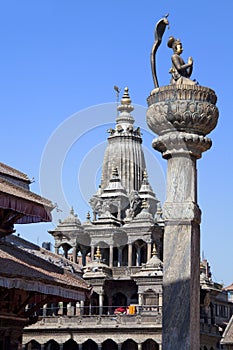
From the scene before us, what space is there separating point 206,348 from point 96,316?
30.1 ft

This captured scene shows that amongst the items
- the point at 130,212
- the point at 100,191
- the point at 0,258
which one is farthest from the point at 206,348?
the point at 0,258

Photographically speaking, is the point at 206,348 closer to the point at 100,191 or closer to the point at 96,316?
the point at 96,316

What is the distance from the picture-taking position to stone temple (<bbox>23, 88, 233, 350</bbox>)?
56781 mm

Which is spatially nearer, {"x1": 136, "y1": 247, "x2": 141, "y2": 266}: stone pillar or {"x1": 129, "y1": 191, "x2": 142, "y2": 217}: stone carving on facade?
{"x1": 136, "y1": 247, "x2": 141, "y2": 266}: stone pillar

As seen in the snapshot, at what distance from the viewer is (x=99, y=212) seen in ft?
233

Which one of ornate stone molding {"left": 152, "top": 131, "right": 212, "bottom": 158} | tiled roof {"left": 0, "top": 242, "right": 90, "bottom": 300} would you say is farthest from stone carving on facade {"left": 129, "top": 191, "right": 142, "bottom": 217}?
ornate stone molding {"left": 152, "top": 131, "right": 212, "bottom": 158}

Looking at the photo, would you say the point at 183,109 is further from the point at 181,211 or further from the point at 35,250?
the point at 35,250

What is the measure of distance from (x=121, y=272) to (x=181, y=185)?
4801 centimetres

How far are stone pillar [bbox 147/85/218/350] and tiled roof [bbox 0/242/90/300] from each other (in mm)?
5555

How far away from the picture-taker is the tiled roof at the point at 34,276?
20.9 m

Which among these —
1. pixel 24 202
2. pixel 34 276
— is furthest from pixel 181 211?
pixel 24 202

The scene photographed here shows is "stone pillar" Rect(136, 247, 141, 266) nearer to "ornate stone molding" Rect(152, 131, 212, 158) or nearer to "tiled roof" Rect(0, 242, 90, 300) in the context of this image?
"tiled roof" Rect(0, 242, 90, 300)

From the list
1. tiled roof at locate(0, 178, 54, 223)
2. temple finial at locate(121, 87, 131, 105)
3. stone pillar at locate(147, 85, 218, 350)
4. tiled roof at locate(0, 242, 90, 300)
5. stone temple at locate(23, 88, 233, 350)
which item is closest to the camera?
stone pillar at locate(147, 85, 218, 350)

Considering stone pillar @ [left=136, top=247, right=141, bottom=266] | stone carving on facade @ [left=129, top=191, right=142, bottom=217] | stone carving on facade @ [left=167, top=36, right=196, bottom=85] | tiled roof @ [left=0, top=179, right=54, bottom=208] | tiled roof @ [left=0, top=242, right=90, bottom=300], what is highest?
stone carving on facade @ [left=129, top=191, right=142, bottom=217]
